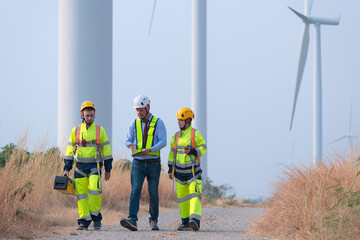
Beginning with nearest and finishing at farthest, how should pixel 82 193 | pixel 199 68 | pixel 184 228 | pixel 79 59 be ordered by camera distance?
pixel 82 193
pixel 184 228
pixel 79 59
pixel 199 68

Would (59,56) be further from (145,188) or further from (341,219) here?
(341,219)

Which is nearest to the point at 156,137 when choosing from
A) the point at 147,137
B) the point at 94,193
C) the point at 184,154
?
the point at 147,137

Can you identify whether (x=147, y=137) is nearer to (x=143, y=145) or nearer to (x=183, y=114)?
(x=143, y=145)

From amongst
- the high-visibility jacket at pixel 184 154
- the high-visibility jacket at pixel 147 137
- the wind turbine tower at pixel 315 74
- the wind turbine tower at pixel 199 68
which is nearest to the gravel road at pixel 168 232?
the high-visibility jacket at pixel 184 154

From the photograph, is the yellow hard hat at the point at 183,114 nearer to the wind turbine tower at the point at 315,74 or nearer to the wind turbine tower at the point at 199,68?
the wind turbine tower at the point at 199,68

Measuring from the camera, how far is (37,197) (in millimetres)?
11008

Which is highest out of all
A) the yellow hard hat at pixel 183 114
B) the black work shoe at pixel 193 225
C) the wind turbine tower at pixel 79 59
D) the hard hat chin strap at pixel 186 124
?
the wind turbine tower at pixel 79 59

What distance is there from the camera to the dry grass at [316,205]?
23.4ft

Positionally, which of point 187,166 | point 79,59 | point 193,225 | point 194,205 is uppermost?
point 79,59

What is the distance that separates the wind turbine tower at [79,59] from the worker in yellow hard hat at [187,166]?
293 inches

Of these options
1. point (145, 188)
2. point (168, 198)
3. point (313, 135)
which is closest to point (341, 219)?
point (145, 188)

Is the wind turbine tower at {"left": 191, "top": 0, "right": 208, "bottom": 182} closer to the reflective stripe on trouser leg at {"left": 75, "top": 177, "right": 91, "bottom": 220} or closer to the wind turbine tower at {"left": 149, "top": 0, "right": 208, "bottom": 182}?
the wind turbine tower at {"left": 149, "top": 0, "right": 208, "bottom": 182}

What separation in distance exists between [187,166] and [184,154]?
0.71 feet

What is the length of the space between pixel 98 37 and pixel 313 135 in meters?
12.3
